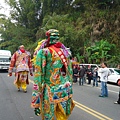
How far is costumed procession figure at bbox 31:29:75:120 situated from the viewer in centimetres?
500

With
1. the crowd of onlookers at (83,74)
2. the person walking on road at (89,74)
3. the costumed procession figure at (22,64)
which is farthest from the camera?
the person walking on road at (89,74)

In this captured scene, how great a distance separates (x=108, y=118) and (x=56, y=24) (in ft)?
93.1

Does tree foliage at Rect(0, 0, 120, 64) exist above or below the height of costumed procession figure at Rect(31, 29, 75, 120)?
above

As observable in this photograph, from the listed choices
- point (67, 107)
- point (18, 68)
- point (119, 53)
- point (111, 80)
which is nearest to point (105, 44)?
point (119, 53)

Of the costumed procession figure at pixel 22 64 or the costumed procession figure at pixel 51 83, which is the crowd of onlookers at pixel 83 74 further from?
the costumed procession figure at pixel 51 83

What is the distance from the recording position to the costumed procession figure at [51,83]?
5.00m

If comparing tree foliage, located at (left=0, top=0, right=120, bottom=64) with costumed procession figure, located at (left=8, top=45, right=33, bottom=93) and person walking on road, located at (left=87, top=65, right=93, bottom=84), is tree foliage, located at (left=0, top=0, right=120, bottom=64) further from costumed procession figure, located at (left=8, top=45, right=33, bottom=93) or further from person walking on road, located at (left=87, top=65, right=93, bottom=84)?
costumed procession figure, located at (left=8, top=45, right=33, bottom=93)

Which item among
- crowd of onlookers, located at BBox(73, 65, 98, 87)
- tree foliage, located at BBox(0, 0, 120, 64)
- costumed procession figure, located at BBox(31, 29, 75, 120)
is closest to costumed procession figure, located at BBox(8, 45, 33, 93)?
costumed procession figure, located at BBox(31, 29, 75, 120)

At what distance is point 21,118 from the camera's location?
7.00m

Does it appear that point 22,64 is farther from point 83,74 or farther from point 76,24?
point 76,24

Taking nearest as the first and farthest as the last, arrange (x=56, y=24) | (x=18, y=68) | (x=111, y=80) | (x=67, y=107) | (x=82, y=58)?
(x=67, y=107) < (x=18, y=68) < (x=111, y=80) < (x=82, y=58) < (x=56, y=24)

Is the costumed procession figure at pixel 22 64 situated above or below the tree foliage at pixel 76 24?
below

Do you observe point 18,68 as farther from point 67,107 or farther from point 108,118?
point 67,107

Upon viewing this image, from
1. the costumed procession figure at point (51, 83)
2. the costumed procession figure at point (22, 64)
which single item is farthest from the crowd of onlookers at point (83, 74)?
the costumed procession figure at point (51, 83)
